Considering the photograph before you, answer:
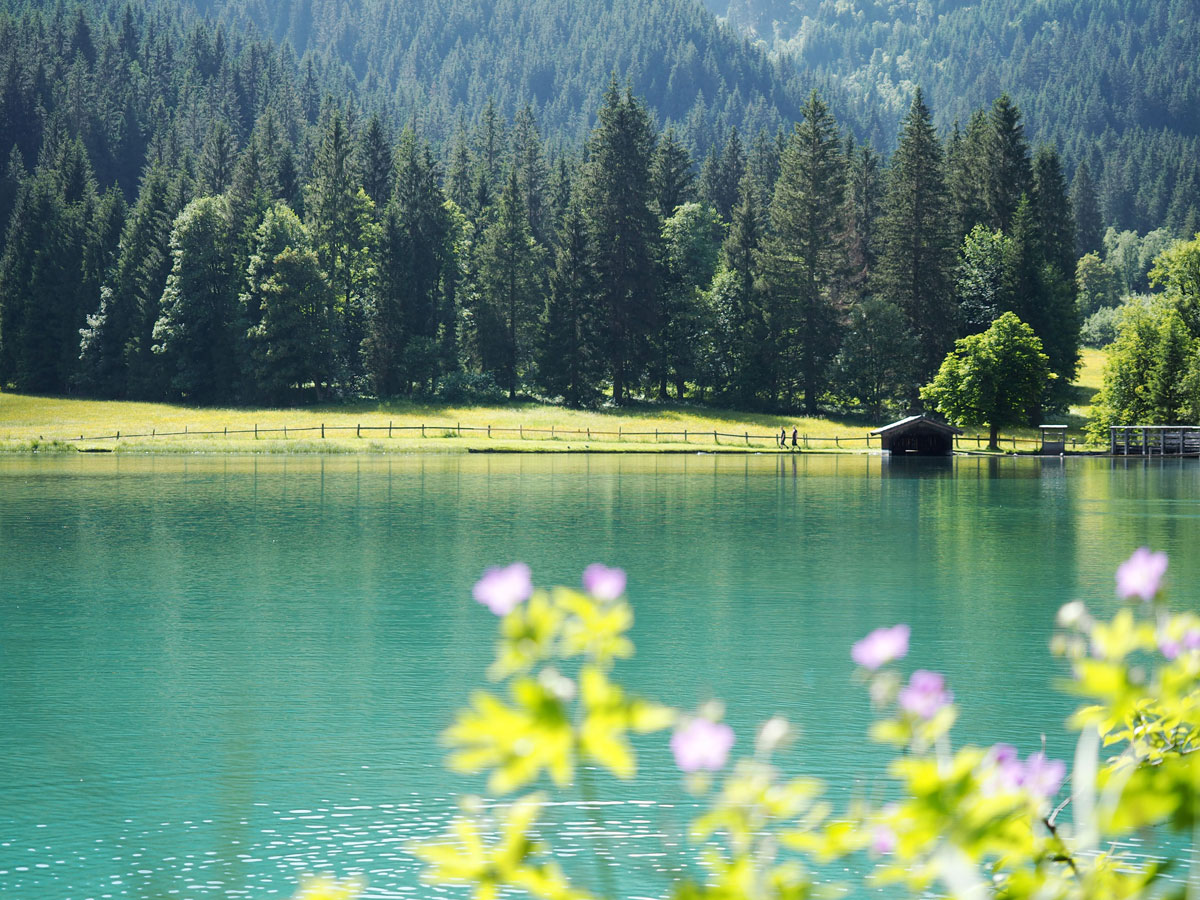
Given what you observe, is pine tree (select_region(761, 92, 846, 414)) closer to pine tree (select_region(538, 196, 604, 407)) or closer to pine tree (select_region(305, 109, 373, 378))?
pine tree (select_region(538, 196, 604, 407))

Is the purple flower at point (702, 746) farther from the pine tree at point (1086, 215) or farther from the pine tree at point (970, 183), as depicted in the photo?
the pine tree at point (1086, 215)

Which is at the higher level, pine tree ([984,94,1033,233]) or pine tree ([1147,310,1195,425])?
pine tree ([984,94,1033,233])

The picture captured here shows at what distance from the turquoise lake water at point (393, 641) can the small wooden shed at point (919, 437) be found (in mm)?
27300

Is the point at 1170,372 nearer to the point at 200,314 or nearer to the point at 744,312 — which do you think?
the point at 744,312

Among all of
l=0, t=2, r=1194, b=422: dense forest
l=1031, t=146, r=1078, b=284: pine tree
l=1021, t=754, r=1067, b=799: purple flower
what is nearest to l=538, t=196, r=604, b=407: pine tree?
l=0, t=2, r=1194, b=422: dense forest

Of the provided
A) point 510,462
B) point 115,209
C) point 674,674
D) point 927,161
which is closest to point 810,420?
point 927,161

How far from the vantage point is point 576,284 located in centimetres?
10100

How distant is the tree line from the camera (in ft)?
325

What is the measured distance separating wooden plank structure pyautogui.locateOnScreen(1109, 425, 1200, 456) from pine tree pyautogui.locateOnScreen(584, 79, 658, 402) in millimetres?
36938

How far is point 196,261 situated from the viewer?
103750 millimetres

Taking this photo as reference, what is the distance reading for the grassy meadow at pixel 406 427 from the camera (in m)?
79.6

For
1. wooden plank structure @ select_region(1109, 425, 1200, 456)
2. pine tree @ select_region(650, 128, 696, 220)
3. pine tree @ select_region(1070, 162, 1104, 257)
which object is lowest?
wooden plank structure @ select_region(1109, 425, 1200, 456)

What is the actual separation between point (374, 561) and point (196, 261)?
8007cm

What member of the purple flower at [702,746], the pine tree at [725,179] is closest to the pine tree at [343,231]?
the pine tree at [725,179]
